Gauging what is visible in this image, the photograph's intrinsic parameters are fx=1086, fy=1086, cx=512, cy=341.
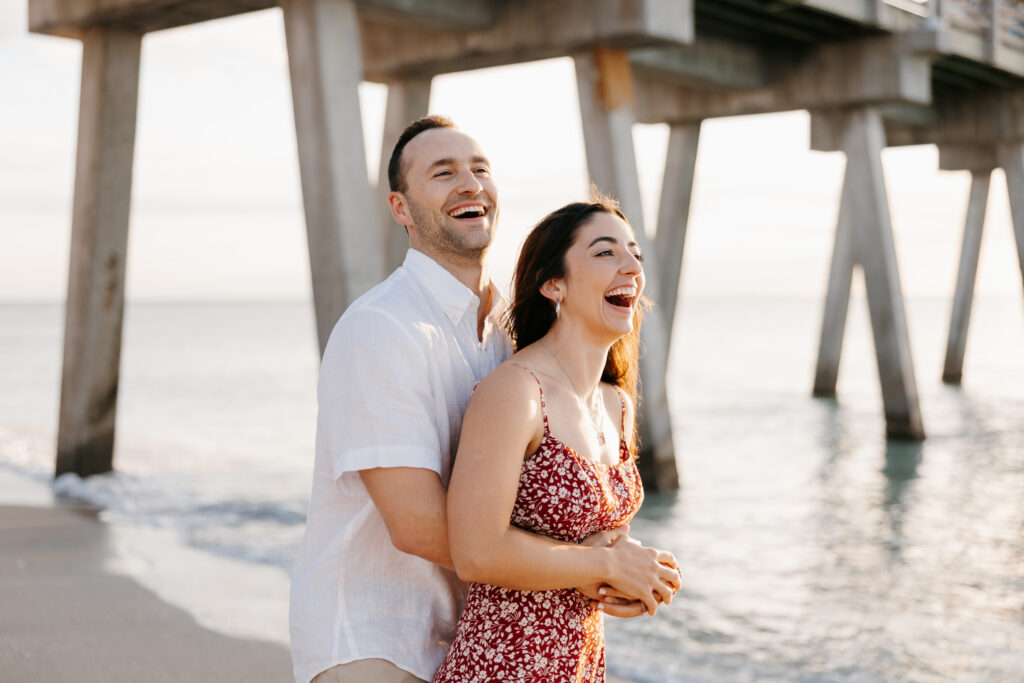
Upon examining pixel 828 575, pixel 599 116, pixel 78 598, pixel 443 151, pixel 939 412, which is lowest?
pixel 939 412

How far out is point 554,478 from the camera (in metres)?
2.16

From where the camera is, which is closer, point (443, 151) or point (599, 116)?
point (443, 151)

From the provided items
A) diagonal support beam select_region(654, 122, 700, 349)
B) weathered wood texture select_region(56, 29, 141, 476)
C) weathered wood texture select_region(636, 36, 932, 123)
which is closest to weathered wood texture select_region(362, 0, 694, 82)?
weathered wood texture select_region(636, 36, 932, 123)

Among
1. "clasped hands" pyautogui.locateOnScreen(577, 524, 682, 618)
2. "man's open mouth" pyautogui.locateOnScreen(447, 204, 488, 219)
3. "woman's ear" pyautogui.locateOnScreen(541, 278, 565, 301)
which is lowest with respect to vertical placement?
"clasped hands" pyautogui.locateOnScreen(577, 524, 682, 618)

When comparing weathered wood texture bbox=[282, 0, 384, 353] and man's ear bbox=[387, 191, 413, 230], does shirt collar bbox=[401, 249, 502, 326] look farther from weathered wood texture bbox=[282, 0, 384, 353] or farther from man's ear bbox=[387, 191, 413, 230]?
weathered wood texture bbox=[282, 0, 384, 353]

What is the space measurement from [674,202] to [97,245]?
30.5 feet

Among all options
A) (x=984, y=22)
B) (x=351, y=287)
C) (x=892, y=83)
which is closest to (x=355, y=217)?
(x=351, y=287)

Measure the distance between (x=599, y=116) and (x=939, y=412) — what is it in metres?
12.5

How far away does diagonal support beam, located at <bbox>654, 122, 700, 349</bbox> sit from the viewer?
55.7 ft

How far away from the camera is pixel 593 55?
10617mm

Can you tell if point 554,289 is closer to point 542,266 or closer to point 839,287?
point 542,266

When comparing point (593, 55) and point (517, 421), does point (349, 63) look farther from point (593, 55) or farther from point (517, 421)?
point (517, 421)

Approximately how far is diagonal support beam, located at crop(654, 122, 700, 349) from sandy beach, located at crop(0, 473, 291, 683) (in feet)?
36.6

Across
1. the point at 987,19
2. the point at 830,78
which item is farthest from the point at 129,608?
the point at 987,19
